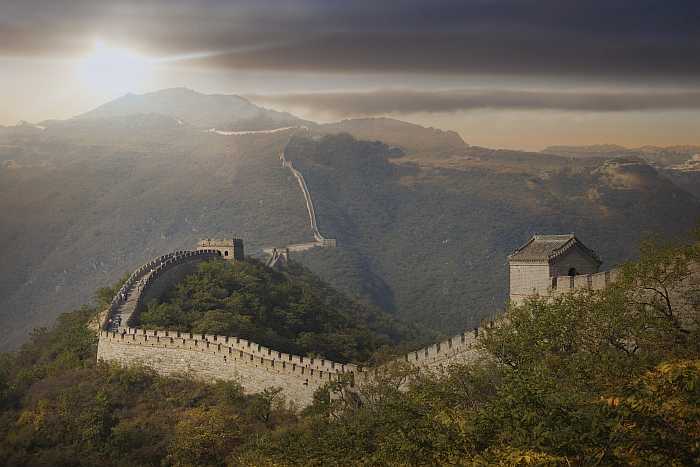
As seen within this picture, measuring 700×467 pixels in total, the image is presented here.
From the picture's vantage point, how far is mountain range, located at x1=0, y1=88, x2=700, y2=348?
10225cm

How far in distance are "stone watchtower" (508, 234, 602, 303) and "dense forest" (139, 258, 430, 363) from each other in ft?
35.8

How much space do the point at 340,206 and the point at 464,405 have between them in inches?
4194

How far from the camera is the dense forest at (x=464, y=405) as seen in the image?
16656 mm

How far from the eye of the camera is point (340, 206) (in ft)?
432

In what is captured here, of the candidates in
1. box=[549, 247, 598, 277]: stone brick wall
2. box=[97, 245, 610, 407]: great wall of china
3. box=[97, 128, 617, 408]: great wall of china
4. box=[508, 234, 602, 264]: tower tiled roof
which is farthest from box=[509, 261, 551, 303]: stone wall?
box=[97, 245, 610, 407]: great wall of china

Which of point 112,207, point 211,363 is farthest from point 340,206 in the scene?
point 211,363

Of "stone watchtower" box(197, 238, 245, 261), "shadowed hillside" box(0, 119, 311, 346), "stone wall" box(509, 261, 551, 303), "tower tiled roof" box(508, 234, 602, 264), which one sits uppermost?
"tower tiled roof" box(508, 234, 602, 264)

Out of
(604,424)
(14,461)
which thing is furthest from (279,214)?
(604,424)

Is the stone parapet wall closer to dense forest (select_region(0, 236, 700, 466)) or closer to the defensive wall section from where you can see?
the defensive wall section

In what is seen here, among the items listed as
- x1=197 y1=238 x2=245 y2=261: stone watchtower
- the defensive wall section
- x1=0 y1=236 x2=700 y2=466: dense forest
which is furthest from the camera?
x1=197 y1=238 x2=245 y2=261: stone watchtower

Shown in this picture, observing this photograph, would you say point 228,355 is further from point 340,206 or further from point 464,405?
point 340,206

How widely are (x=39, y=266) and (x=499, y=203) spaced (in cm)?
5318

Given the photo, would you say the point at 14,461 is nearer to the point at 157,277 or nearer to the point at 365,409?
the point at 365,409

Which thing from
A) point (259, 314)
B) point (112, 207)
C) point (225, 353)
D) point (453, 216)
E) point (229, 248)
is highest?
point (229, 248)
